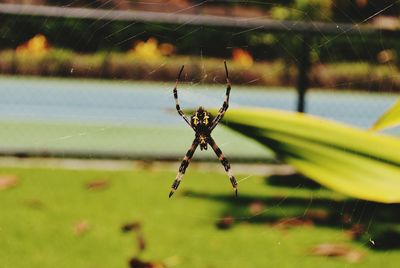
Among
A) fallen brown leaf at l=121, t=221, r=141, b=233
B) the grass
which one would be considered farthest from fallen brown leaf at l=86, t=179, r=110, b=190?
fallen brown leaf at l=121, t=221, r=141, b=233

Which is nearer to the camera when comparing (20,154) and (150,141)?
(20,154)

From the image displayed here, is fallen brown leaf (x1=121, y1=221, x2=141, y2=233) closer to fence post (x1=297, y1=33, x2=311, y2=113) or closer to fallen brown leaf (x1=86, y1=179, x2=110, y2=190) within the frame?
fallen brown leaf (x1=86, y1=179, x2=110, y2=190)

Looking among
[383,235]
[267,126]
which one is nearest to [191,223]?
[383,235]

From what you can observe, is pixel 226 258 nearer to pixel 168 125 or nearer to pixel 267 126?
pixel 267 126

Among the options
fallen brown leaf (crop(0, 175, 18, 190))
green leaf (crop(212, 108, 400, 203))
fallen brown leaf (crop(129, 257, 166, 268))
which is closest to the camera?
green leaf (crop(212, 108, 400, 203))

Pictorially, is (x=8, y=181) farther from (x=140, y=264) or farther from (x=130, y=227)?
(x=140, y=264)

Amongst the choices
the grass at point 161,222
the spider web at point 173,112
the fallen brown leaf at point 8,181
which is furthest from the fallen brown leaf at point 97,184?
the fallen brown leaf at point 8,181

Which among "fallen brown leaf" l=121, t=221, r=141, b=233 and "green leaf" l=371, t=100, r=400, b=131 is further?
"fallen brown leaf" l=121, t=221, r=141, b=233
